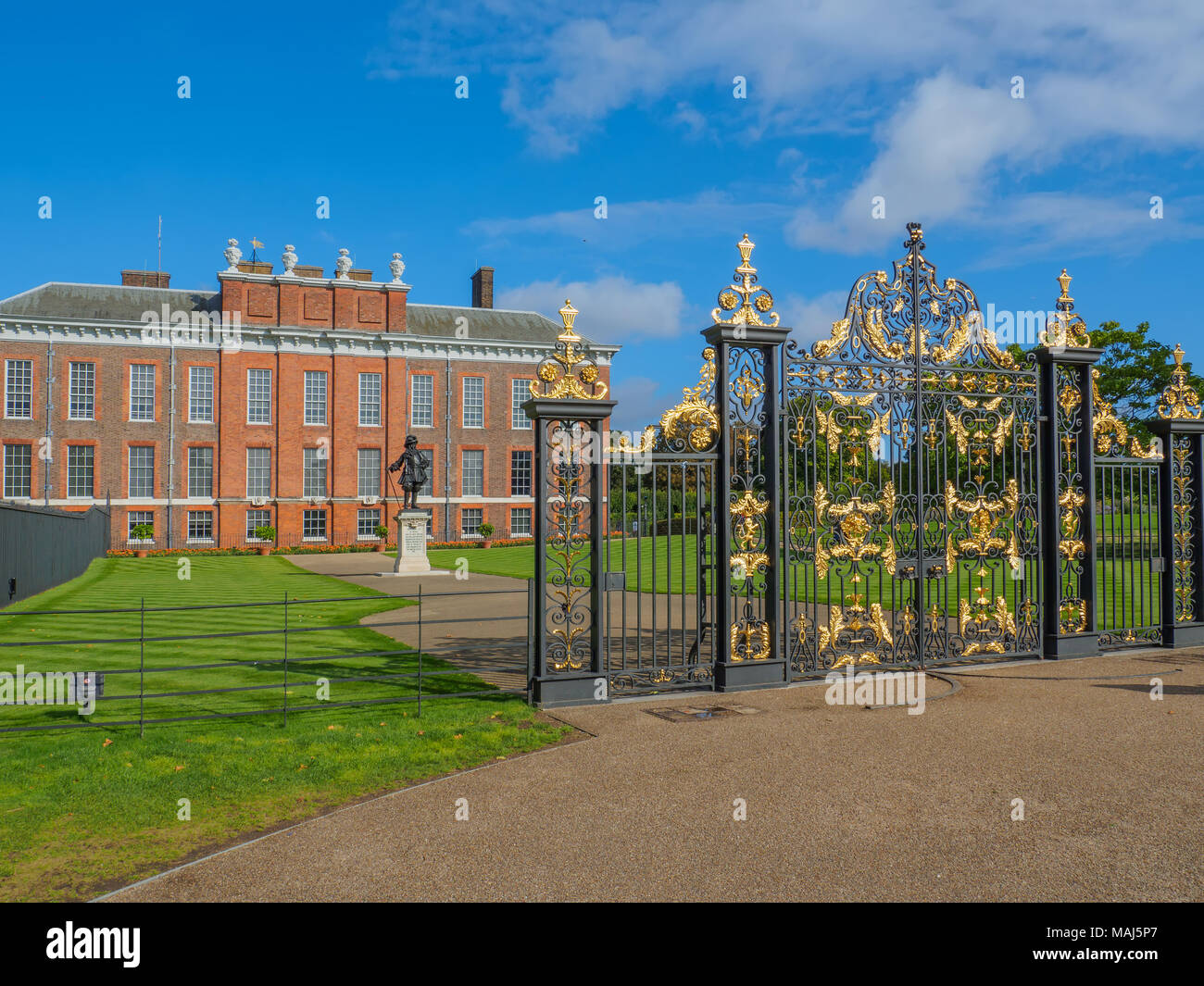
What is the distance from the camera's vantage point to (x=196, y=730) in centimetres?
814

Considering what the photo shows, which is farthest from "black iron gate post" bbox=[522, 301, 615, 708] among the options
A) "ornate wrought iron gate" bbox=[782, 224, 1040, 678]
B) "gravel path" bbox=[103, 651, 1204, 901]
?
"ornate wrought iron gate" bbox=[782, 224, 1040, 678]

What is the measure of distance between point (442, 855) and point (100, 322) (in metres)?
42.4

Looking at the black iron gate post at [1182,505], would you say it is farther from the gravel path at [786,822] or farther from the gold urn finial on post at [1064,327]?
the gravel path at [786,822]

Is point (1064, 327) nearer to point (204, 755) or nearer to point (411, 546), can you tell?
point (204, 755)

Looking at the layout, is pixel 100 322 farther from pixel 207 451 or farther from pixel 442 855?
pixel 442 855

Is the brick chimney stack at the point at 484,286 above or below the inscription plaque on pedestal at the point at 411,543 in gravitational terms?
above

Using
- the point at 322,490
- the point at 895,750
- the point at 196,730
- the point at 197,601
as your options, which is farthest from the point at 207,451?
the point at 895,750

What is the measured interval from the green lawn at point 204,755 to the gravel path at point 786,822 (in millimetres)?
480

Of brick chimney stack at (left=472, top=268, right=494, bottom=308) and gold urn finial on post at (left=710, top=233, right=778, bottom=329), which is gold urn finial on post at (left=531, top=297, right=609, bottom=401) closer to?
gold urn finial on post at (left=710, top=233, right=778, bottom=329)

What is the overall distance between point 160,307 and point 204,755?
4110 cm

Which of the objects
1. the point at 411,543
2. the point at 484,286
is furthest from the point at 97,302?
the point at 411,543

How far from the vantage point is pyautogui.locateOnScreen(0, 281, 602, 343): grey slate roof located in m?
41.2

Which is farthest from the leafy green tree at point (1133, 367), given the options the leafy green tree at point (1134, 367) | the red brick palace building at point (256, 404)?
the red brick palace building at point (256, 404)

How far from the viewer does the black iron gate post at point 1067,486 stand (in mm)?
11422
